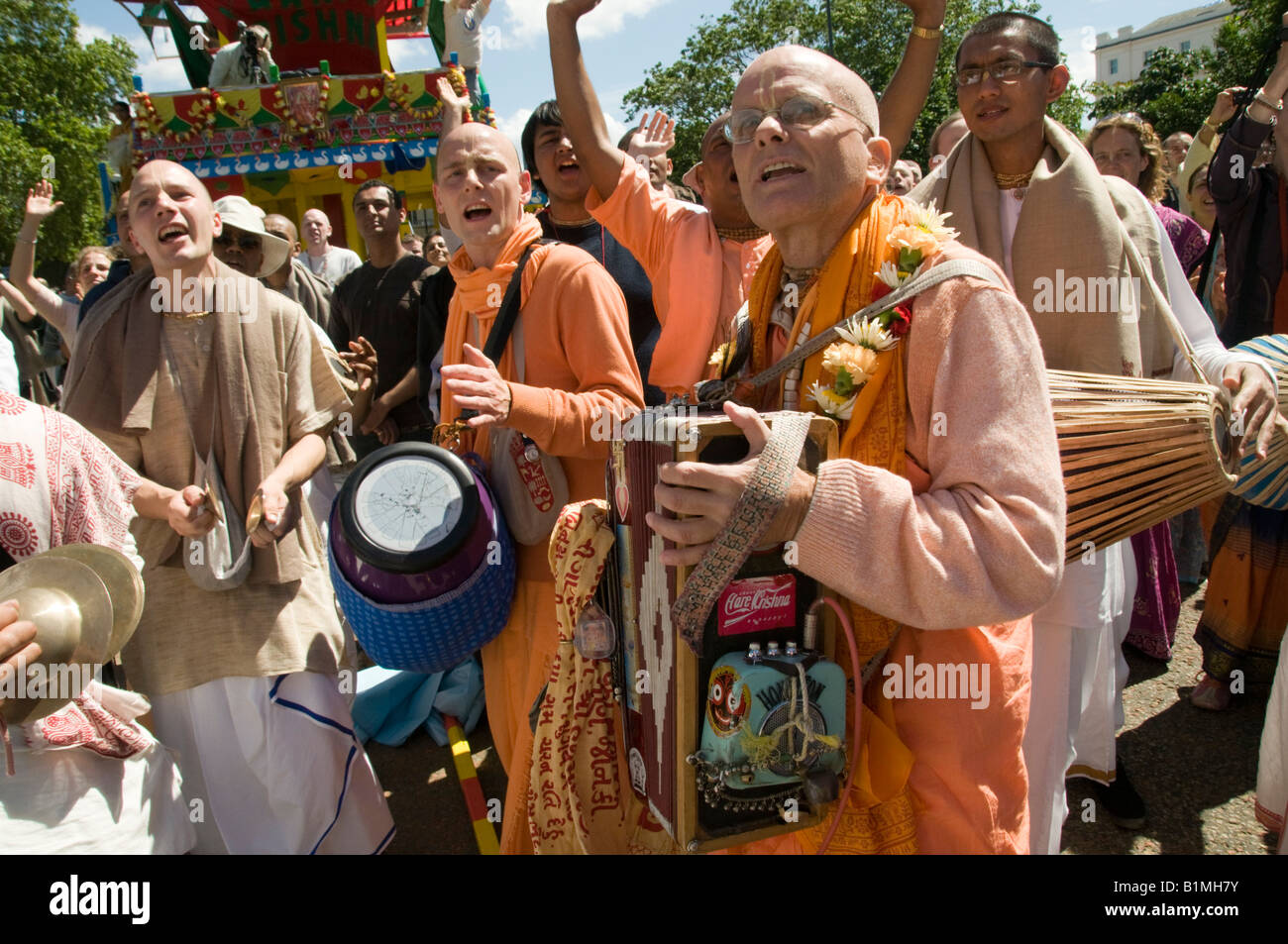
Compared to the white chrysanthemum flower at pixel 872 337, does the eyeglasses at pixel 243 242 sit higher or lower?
higher

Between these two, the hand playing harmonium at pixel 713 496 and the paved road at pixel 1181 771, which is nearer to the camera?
the hand playing harmonium at pixel 713 496

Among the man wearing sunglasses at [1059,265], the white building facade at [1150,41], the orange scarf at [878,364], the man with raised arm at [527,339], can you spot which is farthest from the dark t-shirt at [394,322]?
the white building facade at [1150,41]

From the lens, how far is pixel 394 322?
5.02m

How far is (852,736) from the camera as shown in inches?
64.7

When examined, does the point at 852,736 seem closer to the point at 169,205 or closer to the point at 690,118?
the point at 169,205

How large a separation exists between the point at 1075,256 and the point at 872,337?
1.36 metres

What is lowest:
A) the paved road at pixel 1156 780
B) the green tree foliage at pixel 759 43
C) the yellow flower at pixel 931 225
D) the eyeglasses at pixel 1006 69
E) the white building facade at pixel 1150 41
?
the paved road at pixel 1156 780

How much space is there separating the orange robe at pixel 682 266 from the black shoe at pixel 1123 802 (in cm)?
233

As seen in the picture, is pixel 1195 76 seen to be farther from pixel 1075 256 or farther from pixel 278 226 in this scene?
pixel 1075 256

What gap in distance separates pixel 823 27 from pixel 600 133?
1615 inches

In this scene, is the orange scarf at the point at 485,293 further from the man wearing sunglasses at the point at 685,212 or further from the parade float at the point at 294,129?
the parade float at the point at 294,129

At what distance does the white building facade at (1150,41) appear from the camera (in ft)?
216

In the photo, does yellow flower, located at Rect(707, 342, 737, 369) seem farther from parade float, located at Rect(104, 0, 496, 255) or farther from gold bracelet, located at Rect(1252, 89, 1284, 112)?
parade float, located at Rect(104, 0, 496, 255)

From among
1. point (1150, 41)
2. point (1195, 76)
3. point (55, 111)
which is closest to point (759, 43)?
point (1195, 76)
